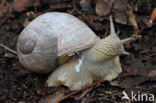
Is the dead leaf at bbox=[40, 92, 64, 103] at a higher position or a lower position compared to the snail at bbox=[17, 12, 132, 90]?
lower

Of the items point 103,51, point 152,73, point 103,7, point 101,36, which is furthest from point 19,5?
point 152,73

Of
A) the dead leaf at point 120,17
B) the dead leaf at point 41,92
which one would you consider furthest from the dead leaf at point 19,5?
the dead leaf at point 41,92

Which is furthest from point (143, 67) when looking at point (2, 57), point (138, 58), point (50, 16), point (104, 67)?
point (2, 57)

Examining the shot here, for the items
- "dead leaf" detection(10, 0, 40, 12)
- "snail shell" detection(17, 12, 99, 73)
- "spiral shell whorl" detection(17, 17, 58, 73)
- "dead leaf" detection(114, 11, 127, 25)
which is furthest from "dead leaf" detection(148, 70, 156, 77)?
"dead leaf" detection(10, 0, 40, 12)

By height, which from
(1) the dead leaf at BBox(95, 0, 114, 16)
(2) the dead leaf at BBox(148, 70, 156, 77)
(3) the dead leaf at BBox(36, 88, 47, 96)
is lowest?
(3) the dead leaf at BBox(36, 88, 47, 96)

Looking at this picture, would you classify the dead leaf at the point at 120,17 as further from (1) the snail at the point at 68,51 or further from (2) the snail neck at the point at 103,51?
(2) the snail neck at the point at 103,51

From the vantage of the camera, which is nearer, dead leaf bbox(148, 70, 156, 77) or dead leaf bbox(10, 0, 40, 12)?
dead leaf bbox(148, 70, 156, 77)

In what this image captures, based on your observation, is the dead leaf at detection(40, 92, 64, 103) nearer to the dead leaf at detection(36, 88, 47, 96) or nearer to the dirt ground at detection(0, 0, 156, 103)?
the dirt ground at detection(0, 0, 156, 103)

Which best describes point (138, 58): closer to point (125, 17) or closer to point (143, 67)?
point (143, 67)
